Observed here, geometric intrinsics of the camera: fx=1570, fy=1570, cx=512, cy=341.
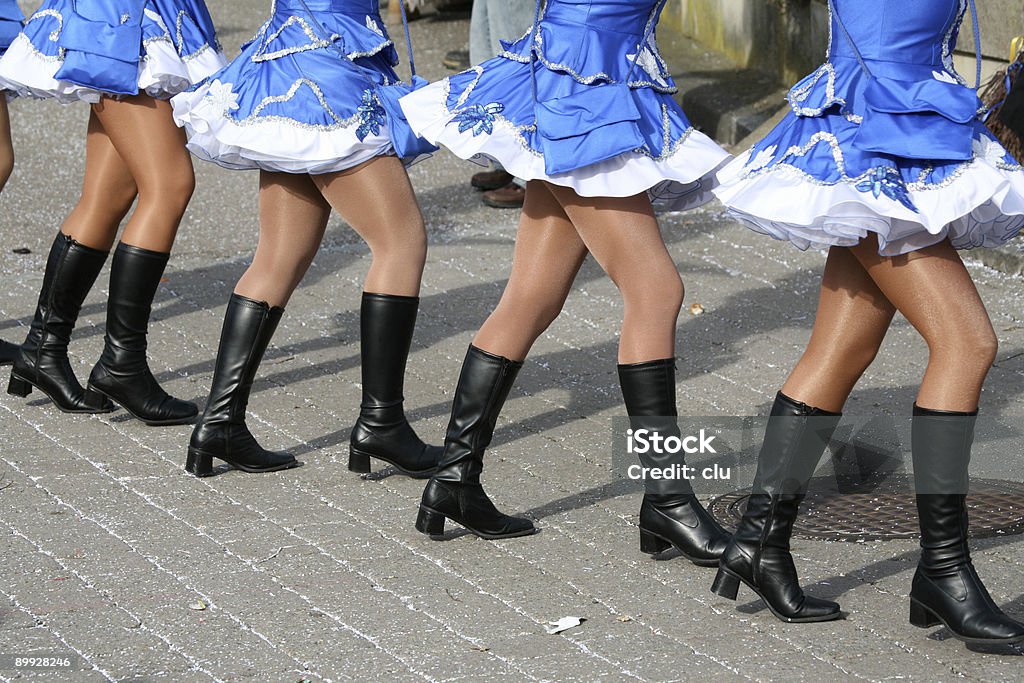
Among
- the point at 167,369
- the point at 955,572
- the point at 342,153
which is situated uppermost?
the point at 342,153

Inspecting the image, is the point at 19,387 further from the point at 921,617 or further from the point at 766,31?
the point at 766,31

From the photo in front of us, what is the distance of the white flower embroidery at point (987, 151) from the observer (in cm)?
349

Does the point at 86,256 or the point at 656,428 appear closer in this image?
the point at 656,428

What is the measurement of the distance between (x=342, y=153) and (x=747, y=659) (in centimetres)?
177

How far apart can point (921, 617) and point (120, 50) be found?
9.58 ft

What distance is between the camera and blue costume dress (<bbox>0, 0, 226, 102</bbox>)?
15.9 feet

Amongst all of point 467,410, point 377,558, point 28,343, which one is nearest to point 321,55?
point 467,410

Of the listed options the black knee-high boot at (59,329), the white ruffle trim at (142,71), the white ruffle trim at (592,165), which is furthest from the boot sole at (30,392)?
the white ruffle trim at (592,165)

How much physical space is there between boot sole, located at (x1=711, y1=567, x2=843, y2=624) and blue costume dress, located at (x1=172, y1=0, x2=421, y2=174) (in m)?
1.54

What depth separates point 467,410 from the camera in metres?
4.20

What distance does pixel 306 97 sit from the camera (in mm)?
4352

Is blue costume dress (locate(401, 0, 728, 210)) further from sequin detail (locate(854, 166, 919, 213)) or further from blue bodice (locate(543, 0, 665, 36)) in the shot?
sequin detail (locate(854, 166, 919, 213))

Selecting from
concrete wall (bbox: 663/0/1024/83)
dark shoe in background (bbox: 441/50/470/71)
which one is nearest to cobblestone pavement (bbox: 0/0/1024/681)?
concrete wall (bbox: 663/0/1024/83)

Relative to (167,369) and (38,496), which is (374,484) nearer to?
(38,496)
